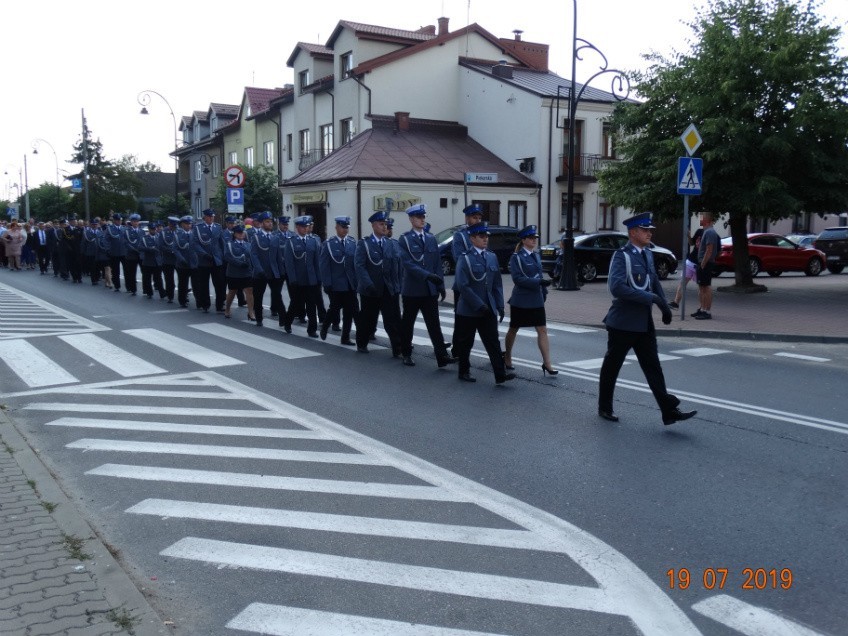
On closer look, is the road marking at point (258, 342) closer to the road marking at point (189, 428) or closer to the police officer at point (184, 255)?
the police officer at point (184, 255)

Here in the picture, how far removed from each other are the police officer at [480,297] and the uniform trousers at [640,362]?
1752mm

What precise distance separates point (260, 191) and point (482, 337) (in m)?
34.1

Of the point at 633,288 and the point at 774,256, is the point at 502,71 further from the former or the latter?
the point at 633,288

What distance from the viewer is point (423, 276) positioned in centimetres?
1009

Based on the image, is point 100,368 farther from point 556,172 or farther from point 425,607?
point 556,172

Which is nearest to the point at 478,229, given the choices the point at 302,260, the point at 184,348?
the point at 302,260

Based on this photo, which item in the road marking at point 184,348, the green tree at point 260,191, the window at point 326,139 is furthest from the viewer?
the green tree at point 260,191

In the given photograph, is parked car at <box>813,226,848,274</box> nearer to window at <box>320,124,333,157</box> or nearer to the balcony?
the balcony

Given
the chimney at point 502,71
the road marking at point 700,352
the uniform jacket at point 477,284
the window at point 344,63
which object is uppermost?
the window at point 344,63

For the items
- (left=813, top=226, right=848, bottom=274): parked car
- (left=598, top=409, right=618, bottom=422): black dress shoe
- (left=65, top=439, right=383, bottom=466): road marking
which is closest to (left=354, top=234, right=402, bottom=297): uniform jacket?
(left=598, top=409, right=618, bottom=422): black dress shoe

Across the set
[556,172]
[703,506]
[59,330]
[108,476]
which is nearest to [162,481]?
[108,476]

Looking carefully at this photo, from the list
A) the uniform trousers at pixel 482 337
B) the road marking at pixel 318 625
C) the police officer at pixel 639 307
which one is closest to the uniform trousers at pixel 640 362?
the police officer at pixel 639 307

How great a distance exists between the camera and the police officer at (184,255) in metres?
16.6
